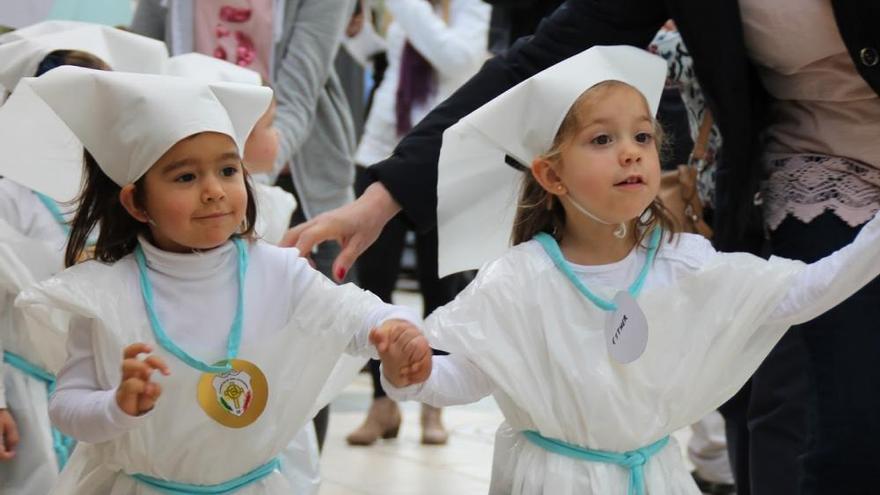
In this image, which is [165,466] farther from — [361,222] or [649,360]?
[649,360]

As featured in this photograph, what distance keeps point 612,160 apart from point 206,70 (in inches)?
43.8

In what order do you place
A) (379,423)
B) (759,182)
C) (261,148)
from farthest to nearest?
(379,423) < (261,148) < (759,182)

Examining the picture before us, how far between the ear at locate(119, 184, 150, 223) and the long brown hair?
71cm

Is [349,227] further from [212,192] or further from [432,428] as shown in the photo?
[432,428]

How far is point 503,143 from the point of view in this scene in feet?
8.79

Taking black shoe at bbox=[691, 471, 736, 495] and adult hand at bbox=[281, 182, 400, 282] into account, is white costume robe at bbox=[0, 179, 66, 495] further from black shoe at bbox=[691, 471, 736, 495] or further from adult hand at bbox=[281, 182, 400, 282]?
black shoe at bbox=[691, 471, 736, 495]

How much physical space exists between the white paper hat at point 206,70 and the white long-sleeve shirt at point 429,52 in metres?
2.24

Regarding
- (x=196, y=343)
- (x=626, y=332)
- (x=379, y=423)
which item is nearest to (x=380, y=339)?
(x=196, y=343)

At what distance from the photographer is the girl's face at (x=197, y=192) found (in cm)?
246

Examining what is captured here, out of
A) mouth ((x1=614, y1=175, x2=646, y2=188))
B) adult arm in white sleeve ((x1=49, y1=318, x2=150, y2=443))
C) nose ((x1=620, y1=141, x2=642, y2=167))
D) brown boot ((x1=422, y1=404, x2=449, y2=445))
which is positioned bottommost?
brown boot ((x1=422, y1=404, x2=449, y2=445))

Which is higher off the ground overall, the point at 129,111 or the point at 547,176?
the point at 129,111

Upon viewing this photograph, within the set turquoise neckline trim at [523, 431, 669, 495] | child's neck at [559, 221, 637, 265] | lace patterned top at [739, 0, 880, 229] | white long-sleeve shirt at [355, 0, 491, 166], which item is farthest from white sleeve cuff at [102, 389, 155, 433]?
white long-sleeve shirt at [355, 0, 491, 166]

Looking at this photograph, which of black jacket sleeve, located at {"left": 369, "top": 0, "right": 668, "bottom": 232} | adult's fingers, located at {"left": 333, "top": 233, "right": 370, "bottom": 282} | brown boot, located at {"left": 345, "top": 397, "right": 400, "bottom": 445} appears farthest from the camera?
brown boot, located at {"left": 345, "top": 397, "right": 400, "bottom": 445}

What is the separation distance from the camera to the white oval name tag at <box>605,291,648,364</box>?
8.16 ft
